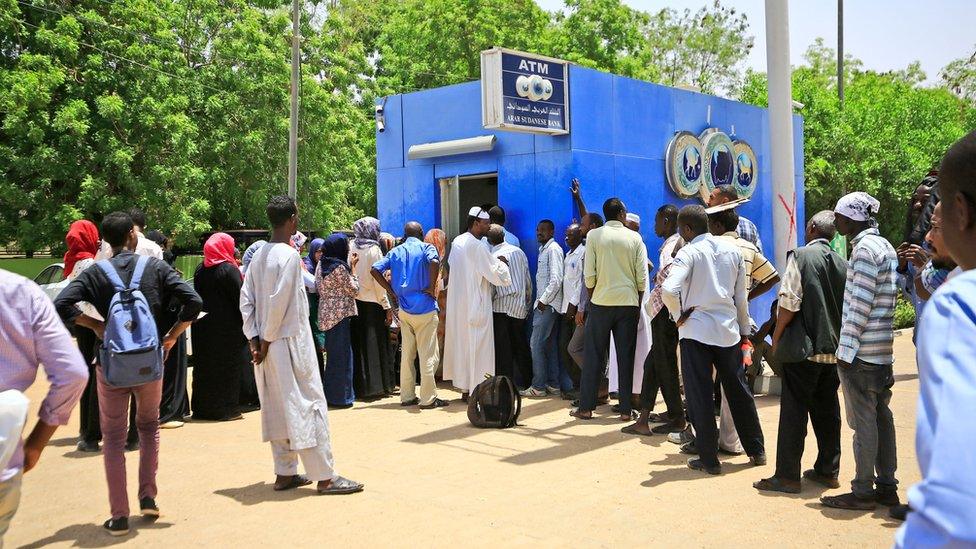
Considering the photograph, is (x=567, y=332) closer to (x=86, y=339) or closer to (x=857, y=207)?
(x=857, y=207)

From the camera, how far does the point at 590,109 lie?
32.1ft

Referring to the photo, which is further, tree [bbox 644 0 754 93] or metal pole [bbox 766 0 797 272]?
tree [bbox 644 0 754 93]

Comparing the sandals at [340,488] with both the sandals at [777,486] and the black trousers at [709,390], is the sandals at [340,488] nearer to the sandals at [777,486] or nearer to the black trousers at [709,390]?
the black trousers at [709,390]

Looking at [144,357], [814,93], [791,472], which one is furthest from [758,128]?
[814,93]

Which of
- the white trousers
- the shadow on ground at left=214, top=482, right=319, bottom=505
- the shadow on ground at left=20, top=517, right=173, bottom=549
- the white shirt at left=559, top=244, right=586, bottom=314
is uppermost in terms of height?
the white shirt at left=559, top=244, right=586, bottom=314

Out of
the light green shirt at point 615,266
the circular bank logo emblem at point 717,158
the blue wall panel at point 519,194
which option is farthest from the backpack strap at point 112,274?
the circular bank logo emblem at point 717,158

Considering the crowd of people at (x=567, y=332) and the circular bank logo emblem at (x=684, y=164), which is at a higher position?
the circular bank logo emblem at (x=684, y=164)

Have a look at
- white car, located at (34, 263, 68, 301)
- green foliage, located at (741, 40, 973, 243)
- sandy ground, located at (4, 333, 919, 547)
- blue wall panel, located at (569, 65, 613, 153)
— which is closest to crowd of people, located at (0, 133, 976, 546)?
sandy ground, located at (4, 333, 919, 547)

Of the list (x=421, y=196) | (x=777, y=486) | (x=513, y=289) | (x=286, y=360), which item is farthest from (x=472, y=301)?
(x=777, y=486)

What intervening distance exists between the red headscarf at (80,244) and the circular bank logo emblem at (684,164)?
640cm

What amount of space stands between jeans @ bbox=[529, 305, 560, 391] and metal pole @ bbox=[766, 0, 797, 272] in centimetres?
238

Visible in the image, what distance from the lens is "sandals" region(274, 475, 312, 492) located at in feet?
19.6

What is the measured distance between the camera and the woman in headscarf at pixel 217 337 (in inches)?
337

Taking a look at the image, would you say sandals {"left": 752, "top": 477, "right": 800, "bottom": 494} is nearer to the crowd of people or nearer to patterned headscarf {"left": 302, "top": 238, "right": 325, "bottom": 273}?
the crowd of people
